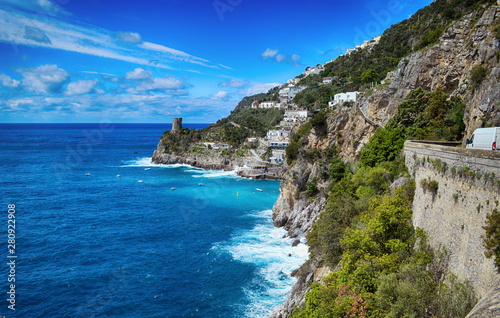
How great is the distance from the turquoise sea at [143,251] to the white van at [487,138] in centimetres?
1686

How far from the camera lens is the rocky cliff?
20.1m

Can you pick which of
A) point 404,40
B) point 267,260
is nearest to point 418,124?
point 267,260

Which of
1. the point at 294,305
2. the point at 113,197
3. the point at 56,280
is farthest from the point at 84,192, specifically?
the point at 294,305

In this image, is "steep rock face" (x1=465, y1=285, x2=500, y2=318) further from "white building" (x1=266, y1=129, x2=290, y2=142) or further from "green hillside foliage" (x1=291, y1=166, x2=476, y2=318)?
"white building" (x1=266, y1=129, x2=290, y2=142)

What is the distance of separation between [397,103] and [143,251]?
1184 inches

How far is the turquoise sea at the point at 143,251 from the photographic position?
2364cm

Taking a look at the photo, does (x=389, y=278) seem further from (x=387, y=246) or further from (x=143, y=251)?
(x=143, y=251)

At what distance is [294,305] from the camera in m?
20.7

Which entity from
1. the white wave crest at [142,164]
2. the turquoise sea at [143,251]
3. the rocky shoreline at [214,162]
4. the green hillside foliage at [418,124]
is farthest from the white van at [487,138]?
the white wave crest at [142,164]

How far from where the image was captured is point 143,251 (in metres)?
32.3

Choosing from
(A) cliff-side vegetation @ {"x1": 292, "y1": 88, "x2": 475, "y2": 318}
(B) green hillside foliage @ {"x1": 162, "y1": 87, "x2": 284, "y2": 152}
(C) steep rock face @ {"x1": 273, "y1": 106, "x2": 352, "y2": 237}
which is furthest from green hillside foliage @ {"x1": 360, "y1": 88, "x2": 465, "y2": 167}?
(B) green hillside foliage @ {"x1": 162, "y1": 87, "x2": 284, "y2": 152}

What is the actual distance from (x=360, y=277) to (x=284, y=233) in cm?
2324

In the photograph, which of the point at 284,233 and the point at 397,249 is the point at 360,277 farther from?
the point at 284,233

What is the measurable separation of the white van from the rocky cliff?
5.02 meters
